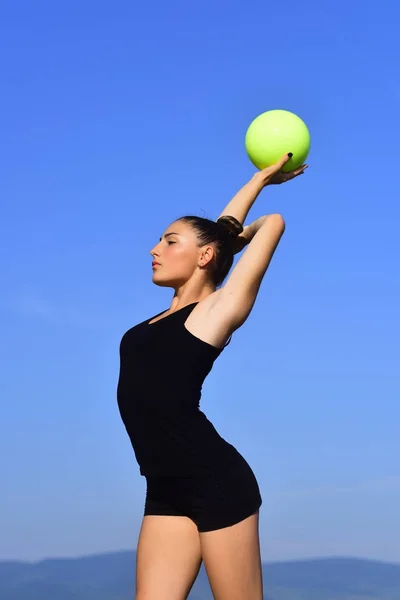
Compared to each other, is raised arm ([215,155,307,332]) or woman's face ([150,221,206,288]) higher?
woman's face ([150,221,206,288])

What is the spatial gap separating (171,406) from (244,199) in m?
1.45

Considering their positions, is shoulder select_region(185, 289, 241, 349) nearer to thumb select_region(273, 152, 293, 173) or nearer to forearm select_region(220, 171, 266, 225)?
forearm select_region(220, 171, 266, 225)

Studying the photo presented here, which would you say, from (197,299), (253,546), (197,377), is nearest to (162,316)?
(197,299)

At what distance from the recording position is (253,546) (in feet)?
14.7

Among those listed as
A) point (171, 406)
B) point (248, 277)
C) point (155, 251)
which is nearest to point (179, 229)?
point (155, 251)

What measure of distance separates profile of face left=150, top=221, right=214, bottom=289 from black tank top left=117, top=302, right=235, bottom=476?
1.17ft

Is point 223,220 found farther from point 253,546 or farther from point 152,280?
point 253,546

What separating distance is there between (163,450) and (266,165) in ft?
6.32

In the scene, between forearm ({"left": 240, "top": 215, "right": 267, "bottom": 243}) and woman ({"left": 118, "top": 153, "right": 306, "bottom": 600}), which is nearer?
woman ({"left": 118, "top": 153, "right": 306, "bottom": 600})

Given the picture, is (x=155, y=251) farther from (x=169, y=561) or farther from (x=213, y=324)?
(x=169, y=561)

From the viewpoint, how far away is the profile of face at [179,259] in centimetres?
505

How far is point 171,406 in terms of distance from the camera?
457cm

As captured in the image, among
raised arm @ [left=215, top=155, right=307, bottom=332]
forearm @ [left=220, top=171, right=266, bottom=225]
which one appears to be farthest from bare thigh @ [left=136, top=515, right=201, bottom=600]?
forearm @ [left=220, top=171, right=266, bottom=225]

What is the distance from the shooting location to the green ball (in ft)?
17.9
